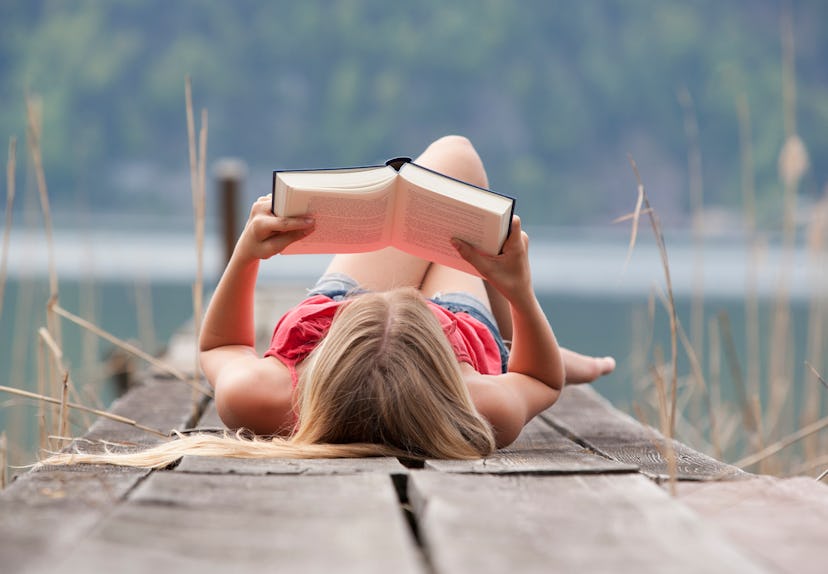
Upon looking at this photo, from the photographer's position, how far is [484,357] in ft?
5.01

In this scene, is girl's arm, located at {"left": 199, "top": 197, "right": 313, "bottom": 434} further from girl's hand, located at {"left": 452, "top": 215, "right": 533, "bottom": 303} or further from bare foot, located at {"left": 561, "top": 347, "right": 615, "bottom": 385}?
bare foot, located at {"left": 561, "top": 347, "right": 615, "bottom": 385}

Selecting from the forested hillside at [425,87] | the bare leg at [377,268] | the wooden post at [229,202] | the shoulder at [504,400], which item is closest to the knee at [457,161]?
the bare leg at [377,268]

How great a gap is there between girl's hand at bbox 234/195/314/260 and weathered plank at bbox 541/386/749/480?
0.49m

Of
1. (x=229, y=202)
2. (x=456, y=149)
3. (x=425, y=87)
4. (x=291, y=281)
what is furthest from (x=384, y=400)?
(x=425, y=87)

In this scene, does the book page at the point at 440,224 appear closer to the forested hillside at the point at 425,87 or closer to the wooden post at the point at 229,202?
the wooden post at the point at 229,202

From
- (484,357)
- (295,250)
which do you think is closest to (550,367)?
(484,357)

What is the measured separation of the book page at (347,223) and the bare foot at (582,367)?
0.64 meters

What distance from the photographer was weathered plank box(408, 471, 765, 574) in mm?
723

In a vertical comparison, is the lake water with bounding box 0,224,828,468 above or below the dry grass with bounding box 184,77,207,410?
Result: below

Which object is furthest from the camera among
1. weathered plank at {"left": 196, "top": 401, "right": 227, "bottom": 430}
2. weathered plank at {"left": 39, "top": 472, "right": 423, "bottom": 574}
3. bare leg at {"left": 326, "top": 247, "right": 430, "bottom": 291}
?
bare leg at {"left": 326, "top": 247, "right": 430, "bottom": 291}

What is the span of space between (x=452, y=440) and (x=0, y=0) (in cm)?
2737

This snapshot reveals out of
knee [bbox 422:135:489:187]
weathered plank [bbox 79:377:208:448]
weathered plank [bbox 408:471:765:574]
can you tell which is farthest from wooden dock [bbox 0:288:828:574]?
knee [bbox 422:135:489:187]

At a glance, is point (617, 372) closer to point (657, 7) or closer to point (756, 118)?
point (756, 118)

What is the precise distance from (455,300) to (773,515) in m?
0.85
